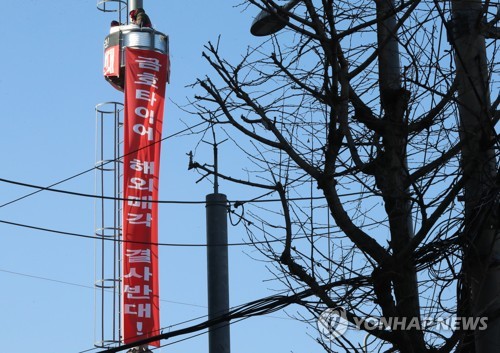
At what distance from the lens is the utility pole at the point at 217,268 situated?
10.4 metres

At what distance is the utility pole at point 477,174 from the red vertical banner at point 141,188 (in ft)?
39.5

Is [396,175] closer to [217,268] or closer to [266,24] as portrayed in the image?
[266,24]

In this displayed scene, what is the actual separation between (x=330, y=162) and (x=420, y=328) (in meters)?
1.35

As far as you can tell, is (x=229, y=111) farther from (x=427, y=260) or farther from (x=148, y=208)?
(x=148, y=208)

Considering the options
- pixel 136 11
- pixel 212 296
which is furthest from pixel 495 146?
pixel 136 11

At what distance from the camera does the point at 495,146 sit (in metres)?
7.38

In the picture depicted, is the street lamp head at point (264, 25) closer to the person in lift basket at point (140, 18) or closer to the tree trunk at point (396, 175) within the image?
the tree trunk at point (396, 175)

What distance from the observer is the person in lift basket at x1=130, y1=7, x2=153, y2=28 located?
72.9 feet

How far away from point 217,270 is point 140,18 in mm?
12341

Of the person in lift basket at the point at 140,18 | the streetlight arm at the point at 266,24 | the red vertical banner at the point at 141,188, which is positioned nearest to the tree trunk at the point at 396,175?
the streetlight arm at the point at 266,24

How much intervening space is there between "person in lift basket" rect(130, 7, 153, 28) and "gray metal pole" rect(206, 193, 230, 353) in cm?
1142

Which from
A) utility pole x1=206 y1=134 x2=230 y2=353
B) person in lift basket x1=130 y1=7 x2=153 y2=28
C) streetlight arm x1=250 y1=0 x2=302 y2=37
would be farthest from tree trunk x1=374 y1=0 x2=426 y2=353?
person in lift basket x1=130 y1=7 x2=153 y2=28

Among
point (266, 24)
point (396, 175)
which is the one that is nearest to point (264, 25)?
point (266, 24)

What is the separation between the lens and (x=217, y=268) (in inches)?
427
